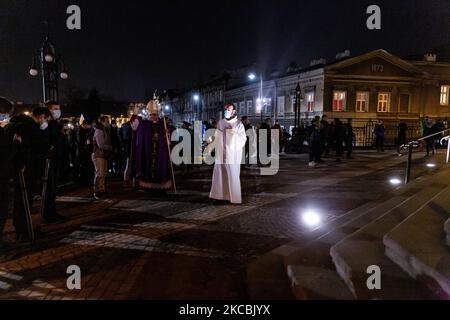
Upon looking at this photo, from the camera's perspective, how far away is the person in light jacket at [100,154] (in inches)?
364

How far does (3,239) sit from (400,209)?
6.29 m

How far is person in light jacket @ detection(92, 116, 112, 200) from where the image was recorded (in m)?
9.26

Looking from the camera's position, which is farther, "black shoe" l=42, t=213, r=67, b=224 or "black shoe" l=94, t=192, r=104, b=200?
"black shoe" l=94, t=192, r=104, b=200

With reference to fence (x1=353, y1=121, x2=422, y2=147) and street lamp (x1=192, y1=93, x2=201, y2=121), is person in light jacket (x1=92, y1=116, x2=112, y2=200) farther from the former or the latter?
street lamp (x1=192, y1=93, x2=201, y2=121)

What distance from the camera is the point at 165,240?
6.13 m

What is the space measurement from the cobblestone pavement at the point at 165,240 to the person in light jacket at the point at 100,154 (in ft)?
1.17

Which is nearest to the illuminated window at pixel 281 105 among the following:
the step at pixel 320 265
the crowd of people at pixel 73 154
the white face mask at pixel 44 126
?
the crowd of people at pixel 73 154

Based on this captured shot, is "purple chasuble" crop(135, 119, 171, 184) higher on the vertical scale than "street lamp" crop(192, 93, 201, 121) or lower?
lower

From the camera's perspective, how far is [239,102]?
48.9 metres

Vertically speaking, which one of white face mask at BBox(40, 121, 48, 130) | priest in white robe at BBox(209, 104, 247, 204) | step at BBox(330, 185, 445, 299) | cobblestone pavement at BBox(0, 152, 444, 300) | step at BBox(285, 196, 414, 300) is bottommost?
cobblestone pavement at BBox(0, 152, 444, 300)

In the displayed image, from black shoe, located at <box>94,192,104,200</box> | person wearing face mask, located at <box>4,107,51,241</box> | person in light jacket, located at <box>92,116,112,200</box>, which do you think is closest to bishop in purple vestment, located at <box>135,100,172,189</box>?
person in light jacket, located at <box>92,116,112,200</box>

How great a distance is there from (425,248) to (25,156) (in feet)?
18.2

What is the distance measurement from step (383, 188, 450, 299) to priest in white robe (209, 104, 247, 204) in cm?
374
